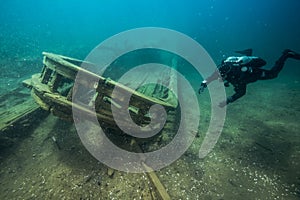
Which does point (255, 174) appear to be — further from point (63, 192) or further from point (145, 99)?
point (63, 192)

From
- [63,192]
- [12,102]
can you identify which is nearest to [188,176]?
[63,192]

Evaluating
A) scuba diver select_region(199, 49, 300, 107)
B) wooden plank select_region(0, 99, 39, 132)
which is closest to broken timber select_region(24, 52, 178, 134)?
wooden plank select_region(0, 99, 39, 132)

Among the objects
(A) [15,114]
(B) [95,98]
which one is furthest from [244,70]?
(A) [15,114]

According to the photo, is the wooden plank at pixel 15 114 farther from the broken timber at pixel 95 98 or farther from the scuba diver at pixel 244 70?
the scuba diver at pixel 244 70

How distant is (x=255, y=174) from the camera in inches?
208

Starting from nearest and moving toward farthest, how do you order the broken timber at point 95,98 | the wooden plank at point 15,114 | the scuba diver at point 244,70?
the broken timber at point 95,98 < the wooden plank at point 15,114 < the scuba diver at point 244,70

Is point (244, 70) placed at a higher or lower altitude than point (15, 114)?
higher

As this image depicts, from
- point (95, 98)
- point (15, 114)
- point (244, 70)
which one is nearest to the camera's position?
point (95, 98)

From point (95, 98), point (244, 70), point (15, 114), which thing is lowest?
point (15, 114)

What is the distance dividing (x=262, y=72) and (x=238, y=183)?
3436 mm

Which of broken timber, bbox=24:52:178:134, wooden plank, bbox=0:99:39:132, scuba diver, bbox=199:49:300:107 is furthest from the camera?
scuba diver, bbox=199:49:300:107

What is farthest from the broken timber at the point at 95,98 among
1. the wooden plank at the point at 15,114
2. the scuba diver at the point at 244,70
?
the scuba diver at the point at 244,70

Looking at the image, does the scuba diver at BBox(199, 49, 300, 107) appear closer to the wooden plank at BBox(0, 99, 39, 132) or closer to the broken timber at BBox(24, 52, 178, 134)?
the broken timber at BBox(24, 52, 178, 134)

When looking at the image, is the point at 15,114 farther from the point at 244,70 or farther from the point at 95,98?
the point at 244,70
